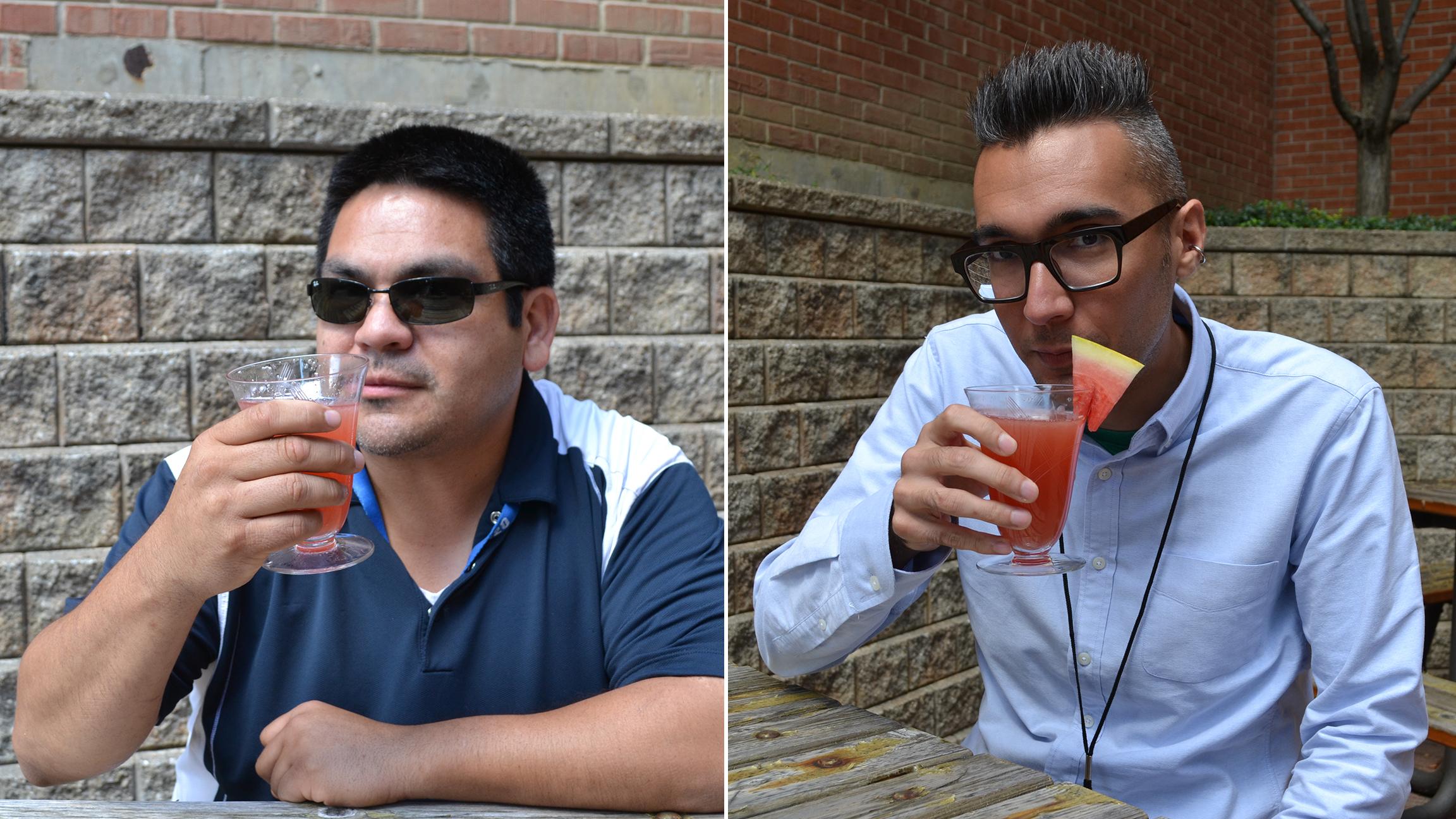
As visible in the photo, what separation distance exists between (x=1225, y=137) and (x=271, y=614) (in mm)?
1116

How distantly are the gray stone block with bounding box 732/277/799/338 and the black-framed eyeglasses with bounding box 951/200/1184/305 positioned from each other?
16 cm

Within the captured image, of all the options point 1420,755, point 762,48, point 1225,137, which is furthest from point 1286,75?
point 1420,755

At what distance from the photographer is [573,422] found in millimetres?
1111

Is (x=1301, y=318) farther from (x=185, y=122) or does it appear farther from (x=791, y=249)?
(x=185, y=122)

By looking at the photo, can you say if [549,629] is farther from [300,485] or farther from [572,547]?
[300,485]

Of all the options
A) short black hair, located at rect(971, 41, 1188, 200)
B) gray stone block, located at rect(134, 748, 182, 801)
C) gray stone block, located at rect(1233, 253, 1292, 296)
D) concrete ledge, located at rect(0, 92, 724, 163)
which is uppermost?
concrete ledge, located at rect(0, 92, 724, 163)

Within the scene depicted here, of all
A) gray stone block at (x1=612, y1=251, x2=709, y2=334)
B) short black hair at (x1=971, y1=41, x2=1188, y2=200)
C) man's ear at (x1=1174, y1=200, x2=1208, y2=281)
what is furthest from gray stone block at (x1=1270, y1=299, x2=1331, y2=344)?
gray stone block at (x1=612, y1=251, x2=709, y2=334)

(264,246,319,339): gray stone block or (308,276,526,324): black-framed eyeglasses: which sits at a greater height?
(264,246,319,339): gray stone block

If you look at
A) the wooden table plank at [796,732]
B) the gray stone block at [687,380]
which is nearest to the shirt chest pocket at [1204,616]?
the wooden table plank at [796,732]

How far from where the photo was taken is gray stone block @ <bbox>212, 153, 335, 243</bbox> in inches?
65.9

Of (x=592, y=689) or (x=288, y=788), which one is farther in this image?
(x=592, y=689)

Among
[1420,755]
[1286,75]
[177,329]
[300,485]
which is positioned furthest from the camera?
[1420,755]

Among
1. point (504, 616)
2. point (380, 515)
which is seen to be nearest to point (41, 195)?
point (380, 515)

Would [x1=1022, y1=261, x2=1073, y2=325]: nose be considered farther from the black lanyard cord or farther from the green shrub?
the green shrub
